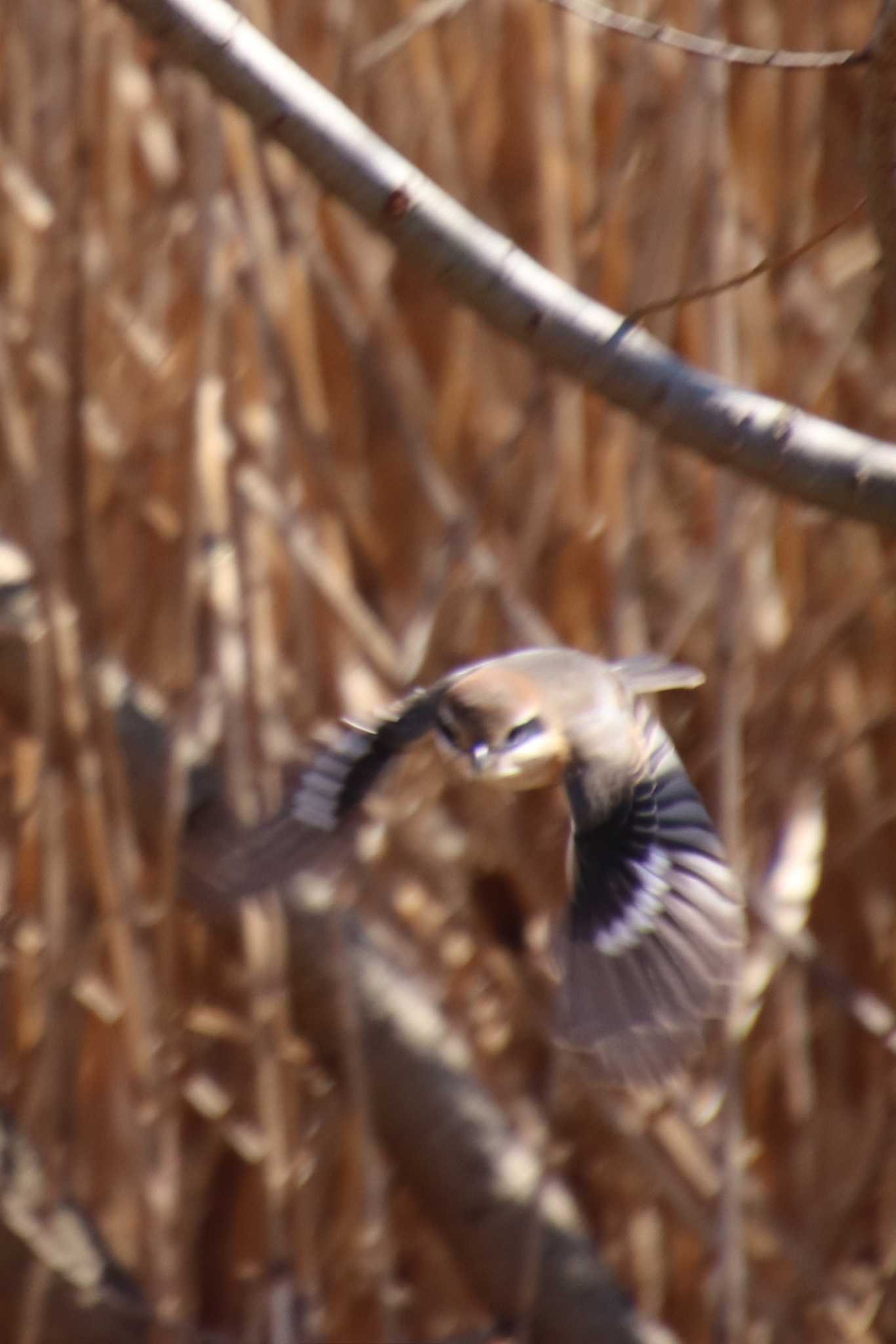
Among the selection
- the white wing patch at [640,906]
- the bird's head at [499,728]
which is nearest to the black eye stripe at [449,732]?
the bird's head at [499,728]

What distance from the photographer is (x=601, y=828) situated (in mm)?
965

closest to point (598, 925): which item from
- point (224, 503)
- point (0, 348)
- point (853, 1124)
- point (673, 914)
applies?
point (673, 914)

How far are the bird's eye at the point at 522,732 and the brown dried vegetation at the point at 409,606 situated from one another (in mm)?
164

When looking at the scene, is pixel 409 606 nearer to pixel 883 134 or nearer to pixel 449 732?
pixel 449 732

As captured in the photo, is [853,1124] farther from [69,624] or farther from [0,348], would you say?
[0,348]

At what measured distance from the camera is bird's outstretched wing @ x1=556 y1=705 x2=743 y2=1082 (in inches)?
33.6

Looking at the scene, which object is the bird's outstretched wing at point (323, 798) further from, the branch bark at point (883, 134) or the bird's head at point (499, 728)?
the branch bark at point (883, 134)

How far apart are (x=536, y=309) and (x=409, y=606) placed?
887 mm

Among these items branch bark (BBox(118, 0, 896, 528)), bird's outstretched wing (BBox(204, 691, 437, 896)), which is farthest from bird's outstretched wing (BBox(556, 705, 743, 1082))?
branch bark (BBox(118, 0, 896, 528))

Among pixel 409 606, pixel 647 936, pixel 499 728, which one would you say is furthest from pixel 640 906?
pixel 409 606

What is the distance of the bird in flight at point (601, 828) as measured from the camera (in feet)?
2.87

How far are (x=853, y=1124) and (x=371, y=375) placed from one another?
769mm

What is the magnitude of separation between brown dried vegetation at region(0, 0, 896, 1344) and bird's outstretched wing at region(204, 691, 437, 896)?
0.14 meters

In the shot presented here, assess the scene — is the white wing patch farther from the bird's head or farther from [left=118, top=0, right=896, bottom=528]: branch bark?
[left=118, top=0, right=896, bottom=528]: branch bark
